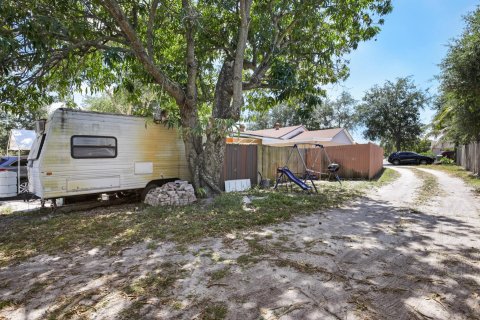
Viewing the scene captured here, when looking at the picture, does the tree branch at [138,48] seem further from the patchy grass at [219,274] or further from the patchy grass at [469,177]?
the patchy grass at [469,177]

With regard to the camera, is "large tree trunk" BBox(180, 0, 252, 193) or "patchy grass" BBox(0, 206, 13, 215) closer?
"patchy grass" BBox(0, 206, 13, 215)

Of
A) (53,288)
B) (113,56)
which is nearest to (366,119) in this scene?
(113,56)

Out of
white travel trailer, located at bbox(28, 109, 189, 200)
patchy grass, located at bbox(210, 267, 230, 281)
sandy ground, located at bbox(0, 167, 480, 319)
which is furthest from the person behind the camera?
white travel trailer, located at bbox(28, 109, 189, 200)

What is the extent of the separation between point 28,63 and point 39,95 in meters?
1.88

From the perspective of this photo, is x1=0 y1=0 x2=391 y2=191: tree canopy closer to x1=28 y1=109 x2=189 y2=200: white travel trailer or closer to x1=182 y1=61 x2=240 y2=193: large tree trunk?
x1=182 y1=61 x2=240 y2=193: large tree trunk

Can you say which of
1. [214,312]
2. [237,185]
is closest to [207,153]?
[237,185]

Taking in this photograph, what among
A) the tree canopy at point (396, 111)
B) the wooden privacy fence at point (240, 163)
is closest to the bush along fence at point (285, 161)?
the wooden privacy fence at point (240, 163)

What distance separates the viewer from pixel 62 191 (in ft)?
21.2

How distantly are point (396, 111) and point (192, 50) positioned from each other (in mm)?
33087

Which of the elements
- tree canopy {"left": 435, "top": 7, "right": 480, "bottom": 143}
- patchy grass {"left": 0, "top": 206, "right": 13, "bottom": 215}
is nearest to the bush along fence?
tree canopy {"left": 435, "top": 7, "right": 480, "bottom": 143}

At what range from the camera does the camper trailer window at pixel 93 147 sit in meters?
6.70

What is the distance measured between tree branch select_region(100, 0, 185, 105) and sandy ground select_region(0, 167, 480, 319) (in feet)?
15.3

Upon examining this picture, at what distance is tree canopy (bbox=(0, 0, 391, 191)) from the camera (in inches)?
262

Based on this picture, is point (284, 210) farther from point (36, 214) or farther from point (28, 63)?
point (28, 63)
